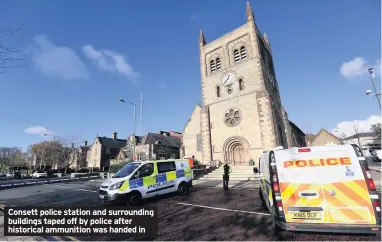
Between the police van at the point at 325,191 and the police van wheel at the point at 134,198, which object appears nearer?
the police van at the point at 325,191

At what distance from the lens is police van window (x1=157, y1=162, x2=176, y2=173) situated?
10.3m

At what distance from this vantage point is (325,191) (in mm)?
4262

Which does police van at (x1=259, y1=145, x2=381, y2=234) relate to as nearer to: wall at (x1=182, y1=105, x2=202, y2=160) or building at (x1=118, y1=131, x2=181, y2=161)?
wall at (x1=182, y1=105, x2=202, y2=160)

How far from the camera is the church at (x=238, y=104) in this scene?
22.2 metres

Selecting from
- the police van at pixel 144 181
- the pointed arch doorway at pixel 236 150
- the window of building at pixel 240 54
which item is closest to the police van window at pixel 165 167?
the police van at pixel 144 181

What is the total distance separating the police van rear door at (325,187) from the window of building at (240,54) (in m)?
23.3

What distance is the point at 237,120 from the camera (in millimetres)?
24078

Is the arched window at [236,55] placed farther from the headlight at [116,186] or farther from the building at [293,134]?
the headlight at [116,186]

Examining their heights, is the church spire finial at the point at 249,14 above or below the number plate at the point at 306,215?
above

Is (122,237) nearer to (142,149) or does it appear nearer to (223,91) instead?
(223,91)

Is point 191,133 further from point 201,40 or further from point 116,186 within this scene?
point 116,186

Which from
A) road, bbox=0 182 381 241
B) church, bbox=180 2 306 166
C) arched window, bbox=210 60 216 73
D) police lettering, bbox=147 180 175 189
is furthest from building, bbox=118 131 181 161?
road, bbox=0 182 381 241
